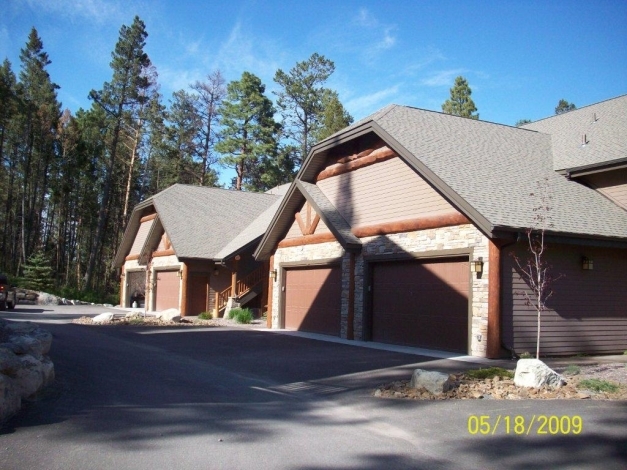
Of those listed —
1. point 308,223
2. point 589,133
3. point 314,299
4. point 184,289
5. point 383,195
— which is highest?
point 589,133

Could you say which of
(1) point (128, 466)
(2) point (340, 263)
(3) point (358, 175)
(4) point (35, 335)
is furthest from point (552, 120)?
(1) point (128, 466)

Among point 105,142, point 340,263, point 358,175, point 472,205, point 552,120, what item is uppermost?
point 105,142

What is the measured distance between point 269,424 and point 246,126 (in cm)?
4385

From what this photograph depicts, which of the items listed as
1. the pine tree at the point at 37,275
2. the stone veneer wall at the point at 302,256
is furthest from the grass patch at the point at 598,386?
the pine tree at the point at 37,275

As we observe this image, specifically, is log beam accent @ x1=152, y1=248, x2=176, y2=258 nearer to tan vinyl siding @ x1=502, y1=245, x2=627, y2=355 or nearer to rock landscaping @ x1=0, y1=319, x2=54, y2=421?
tan vinyl siding @ x1=502, y1=245, x2=627, y2=355

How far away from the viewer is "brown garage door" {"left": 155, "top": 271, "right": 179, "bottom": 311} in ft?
97.1

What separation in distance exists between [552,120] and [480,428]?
17.3 meters

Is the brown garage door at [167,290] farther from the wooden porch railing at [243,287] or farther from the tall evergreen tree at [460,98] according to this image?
the tall evergreen tree at [460,98]

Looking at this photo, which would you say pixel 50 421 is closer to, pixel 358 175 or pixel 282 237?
pixel 358 175

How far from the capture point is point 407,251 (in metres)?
15.4

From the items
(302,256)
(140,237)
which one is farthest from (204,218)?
(302,256)

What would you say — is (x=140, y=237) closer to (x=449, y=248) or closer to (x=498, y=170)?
(x=498, y=170)

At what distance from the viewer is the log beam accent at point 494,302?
12.6 meters

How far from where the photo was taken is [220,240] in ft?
96.8
